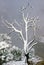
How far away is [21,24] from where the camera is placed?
6.19 meters

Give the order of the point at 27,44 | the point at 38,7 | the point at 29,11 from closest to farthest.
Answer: the point at 27,44
the point at 29,11
the point at 38,7

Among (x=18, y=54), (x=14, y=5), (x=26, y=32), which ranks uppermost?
(x=14, y=5)

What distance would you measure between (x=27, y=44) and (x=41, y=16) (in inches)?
49.0

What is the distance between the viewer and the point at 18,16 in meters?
6.30

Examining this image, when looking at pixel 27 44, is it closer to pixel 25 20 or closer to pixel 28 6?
pixel 25 20

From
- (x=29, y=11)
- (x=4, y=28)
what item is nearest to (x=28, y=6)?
(x=29, y=11)

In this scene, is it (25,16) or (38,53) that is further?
(38,53)

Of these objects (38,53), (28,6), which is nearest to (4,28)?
(28,6)

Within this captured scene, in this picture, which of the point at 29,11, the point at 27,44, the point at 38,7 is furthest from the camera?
the point at 38,7

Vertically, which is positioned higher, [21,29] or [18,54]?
[21,29]

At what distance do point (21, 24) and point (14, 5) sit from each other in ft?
2.36

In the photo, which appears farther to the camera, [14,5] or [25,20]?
[14,5]

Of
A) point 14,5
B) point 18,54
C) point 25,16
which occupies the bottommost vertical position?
point 18,54

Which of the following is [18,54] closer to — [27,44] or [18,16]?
[27,44]
